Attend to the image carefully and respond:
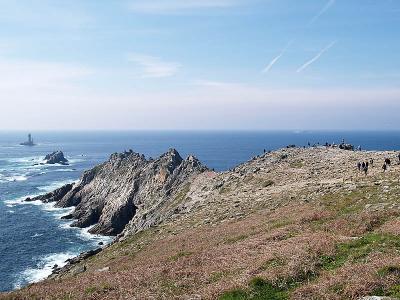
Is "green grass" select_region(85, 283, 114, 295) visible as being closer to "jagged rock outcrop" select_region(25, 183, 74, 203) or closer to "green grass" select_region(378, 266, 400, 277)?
"green grass" select_region(378, 266, 400, 277)

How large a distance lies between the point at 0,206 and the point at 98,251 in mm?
75529

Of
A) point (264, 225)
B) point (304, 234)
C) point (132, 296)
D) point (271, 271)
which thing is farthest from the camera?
point (264, 225)

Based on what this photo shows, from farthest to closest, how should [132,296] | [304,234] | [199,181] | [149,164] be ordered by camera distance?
1. [149,164]
2. [199,181]
3. [304,234]
4. [132,296]

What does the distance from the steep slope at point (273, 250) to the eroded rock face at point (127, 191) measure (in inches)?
1130

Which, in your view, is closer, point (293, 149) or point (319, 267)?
point (319, 267)

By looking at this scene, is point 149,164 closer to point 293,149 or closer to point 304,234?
point 293,149

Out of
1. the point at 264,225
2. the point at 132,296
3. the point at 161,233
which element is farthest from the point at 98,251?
the point at 132,296

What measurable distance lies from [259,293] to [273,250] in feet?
22.9

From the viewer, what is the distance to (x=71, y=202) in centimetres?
12850

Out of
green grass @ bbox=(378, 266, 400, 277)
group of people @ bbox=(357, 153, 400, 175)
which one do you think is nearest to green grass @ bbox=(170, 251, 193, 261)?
green grass @ bbox=(378, 266, 400, 277)

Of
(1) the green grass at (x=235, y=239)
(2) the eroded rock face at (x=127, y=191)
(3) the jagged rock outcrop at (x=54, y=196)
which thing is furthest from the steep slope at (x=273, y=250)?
(3) the jagged rock outcrop at (x=54, y=196)

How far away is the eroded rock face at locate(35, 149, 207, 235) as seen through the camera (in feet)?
307

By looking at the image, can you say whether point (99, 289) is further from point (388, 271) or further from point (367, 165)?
point (367, 165)

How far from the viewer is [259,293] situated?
68.0 ft
